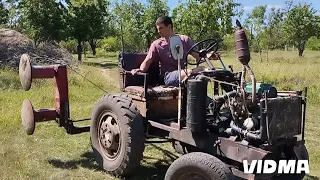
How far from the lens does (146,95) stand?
5.25 m

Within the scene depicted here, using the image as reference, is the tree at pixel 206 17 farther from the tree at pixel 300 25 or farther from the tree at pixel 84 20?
the tree at pixel 300 25

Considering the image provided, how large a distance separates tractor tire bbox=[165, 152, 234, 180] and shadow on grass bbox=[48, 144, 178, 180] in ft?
4.04

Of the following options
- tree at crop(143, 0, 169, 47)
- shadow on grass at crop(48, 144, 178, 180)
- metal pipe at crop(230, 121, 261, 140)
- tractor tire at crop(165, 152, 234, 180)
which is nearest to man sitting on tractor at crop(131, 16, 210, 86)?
shadow on grass at crop(48, 144, 178, 180)

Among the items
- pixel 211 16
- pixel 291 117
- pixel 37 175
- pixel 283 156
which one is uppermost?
pixel 211 16

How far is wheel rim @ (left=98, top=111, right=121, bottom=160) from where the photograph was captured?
17.5 ft

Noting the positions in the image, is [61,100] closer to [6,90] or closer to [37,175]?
[37,175]

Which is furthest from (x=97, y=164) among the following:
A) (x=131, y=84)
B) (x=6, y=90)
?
(x=6, y=90)

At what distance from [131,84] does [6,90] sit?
7364 millimetres

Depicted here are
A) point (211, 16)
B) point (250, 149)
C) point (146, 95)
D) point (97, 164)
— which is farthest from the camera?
point (211, 16)

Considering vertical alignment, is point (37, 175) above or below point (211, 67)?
below

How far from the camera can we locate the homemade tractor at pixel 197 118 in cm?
397

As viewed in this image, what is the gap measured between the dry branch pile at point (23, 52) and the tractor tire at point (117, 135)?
11384 mm

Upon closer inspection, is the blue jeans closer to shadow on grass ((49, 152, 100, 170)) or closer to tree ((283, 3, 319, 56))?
shadow on grass ((49, 152, 100, 170))

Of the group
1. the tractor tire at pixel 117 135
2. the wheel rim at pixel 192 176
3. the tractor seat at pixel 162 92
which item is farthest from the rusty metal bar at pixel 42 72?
the wheel rim at pixel 192 176
